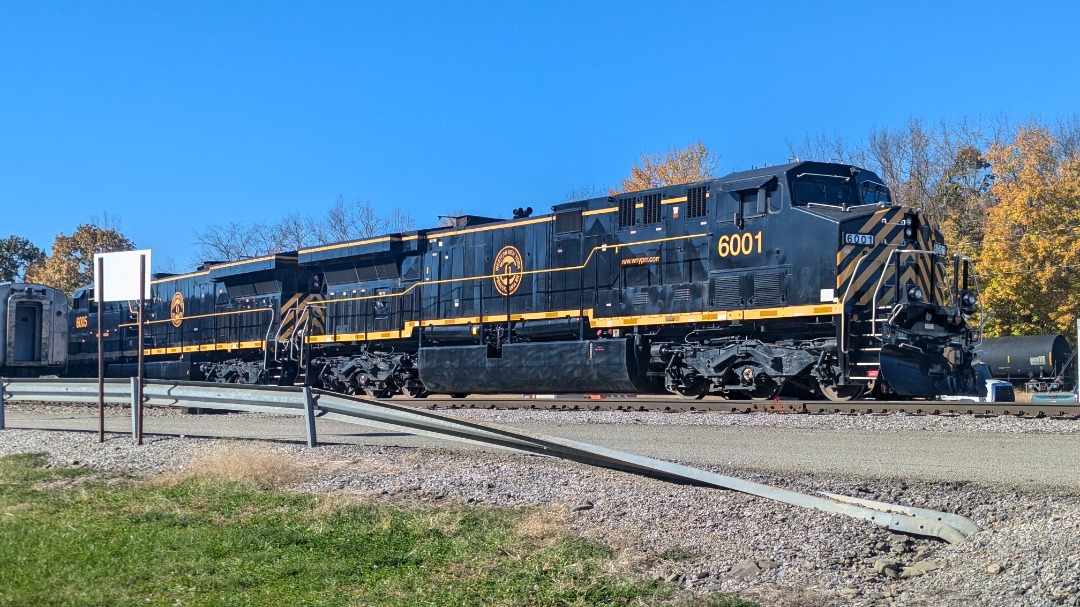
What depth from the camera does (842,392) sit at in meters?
15.8

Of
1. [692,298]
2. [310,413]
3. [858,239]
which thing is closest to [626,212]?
[692,298]

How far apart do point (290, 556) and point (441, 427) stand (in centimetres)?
310

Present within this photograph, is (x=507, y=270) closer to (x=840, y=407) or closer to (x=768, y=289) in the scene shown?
(x=768, y=289)

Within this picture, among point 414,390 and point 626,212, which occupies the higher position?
point 626,212

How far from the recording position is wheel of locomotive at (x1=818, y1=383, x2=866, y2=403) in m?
15.6

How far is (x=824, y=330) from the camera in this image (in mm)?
15812

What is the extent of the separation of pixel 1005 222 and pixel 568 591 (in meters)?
35.2

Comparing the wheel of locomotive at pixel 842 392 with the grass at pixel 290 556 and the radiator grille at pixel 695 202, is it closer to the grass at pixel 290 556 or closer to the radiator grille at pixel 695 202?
the radiator grille at pixel 695 202

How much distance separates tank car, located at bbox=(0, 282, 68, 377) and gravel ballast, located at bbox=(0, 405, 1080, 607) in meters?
22.9

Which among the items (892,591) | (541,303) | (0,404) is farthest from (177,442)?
(541,303)

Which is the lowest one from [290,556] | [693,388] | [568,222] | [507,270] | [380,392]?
[290,556]

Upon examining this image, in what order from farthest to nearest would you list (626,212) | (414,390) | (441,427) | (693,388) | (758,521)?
(414,390) < (626,212) < (693,388) < (441,427) < (758,521)

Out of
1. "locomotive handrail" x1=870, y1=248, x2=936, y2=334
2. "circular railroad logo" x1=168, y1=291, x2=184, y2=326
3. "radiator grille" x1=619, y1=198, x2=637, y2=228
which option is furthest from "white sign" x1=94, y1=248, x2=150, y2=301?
"circular railroad logo" x1=168, y1=291, x2=184, y2=326

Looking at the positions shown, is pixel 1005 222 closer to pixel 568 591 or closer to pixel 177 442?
→ pixel 177 442
